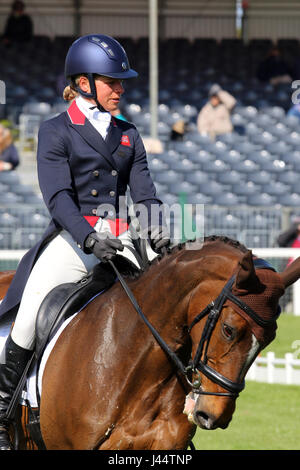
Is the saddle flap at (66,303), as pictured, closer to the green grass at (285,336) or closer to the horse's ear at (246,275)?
the horse's ear at (246,275)

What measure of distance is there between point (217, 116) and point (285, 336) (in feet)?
25.7

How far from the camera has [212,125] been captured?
729 inches

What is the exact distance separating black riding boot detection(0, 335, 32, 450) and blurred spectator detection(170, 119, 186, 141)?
13.9 meters

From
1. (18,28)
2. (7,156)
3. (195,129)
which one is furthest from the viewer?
(18,28)

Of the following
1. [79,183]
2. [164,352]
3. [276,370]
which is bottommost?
[276,370]

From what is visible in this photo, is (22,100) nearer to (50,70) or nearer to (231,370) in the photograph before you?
(50,70)

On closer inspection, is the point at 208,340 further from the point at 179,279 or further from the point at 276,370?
the point at 276,370

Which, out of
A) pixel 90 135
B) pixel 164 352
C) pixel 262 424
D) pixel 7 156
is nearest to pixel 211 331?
pixel 164 352

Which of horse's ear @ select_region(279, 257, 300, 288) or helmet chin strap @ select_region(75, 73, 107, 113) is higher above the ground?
helmet chin strap @ select_region(75, 73, 107, 113)

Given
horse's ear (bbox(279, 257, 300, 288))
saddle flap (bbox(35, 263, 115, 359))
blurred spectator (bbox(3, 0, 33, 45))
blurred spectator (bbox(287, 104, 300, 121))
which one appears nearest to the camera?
horse's ear (bbox(279, 257, 300, 288))

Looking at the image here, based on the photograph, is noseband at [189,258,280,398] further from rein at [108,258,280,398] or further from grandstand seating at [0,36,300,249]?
grandstand seating at [0,36,300,249]

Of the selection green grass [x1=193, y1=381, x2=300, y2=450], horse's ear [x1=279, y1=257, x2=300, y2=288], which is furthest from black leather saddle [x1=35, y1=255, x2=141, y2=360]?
green grass [x1=193, y1=381, x2=300, y2=450]

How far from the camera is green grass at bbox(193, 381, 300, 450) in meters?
7.04

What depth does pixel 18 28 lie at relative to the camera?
22.3 metres
